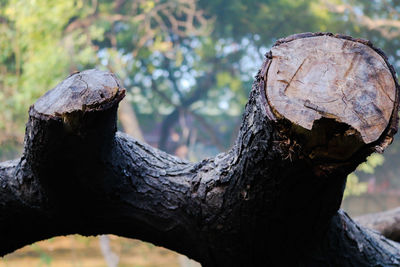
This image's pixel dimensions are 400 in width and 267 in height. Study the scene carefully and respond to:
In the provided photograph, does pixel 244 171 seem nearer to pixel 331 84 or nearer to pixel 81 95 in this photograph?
pixel 331 84

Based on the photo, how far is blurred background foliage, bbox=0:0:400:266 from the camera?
5.50 metres

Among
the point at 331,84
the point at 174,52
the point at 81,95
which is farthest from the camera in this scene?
the point at 174,52

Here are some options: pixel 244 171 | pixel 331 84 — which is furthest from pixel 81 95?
pixel 331 84

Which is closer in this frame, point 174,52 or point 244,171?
point 244,171

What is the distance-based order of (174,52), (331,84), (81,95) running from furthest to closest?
(174,52) < (81,95) < (331,84)

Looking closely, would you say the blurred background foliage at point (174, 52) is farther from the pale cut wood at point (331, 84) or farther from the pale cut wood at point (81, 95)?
the pale cut wood at point (331, 84)

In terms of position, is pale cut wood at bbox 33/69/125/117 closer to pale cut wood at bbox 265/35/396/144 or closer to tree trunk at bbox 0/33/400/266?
tree trunk at bbox 0/33/400/266

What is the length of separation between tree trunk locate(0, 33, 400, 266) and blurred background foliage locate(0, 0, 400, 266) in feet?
14.2

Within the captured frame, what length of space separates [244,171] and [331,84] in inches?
10.6

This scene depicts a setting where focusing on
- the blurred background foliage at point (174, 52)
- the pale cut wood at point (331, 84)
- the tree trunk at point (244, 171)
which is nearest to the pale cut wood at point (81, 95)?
the tree trunk at point (244, 171)

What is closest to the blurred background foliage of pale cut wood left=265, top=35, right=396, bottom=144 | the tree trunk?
the tree trunk

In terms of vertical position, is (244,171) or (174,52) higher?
(174,52)

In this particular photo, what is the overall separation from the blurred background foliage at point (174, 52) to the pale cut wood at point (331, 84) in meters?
4.71

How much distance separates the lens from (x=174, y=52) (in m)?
6.76
